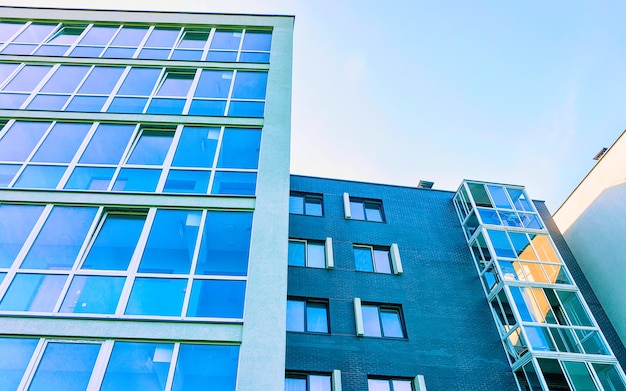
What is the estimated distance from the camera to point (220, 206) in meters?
10.3

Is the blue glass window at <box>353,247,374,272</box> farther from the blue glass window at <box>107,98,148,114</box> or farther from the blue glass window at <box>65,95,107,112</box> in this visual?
the blue glass window at <box>65,95,107,112</box>

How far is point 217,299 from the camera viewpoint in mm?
8695

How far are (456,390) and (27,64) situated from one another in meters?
17.0

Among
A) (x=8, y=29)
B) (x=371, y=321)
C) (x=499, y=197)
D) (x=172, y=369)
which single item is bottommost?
(x=172, y=369)

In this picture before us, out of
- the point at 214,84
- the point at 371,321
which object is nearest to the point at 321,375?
the point at 371,321

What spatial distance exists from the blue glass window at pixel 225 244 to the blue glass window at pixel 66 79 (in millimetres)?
7569

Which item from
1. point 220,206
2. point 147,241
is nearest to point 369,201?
point 220,206

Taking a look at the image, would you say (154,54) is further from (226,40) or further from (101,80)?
(226,40)

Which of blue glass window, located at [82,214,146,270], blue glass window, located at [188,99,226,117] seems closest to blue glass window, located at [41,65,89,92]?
blue glass window, located at [188,99,226,117]

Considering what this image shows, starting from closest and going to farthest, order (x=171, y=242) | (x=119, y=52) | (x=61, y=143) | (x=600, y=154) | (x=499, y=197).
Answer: (x=171, y=242)
(x=61, y=143)
(x=119, y=52)
(x=499, y=197)
(x=600, y=154)

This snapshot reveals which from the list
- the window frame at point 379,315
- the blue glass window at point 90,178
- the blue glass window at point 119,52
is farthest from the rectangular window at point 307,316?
the blue glass window at point 119,52

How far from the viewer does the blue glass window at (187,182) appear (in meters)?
10.8

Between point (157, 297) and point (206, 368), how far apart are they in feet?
5.79

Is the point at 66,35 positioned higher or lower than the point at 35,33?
higher
